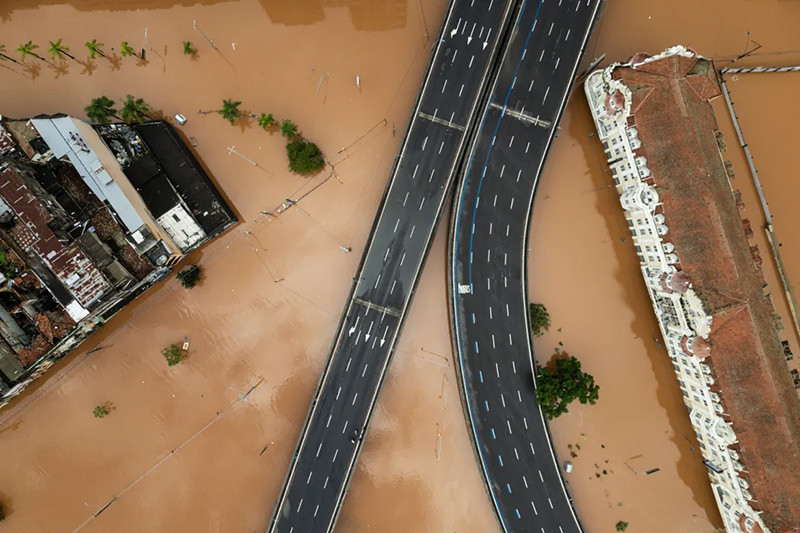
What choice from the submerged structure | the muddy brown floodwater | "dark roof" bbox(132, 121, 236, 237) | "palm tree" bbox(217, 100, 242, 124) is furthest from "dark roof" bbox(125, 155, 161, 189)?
"palm tree" bbox(217, 100, 242, 124)

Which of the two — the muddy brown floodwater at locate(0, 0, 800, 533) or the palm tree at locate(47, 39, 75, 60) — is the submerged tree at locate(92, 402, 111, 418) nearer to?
the muddy brown floodwater at locate(0, 0, 800, 533)

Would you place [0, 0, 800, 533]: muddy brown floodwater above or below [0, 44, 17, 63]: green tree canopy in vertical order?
below

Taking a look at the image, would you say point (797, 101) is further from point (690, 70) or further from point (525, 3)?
point (525, 3)

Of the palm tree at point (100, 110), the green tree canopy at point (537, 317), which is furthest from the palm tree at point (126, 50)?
the green tree canopy at point (537, 317)

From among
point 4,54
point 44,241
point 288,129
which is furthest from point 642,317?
point 4,54

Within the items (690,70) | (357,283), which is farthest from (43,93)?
(690,70)
